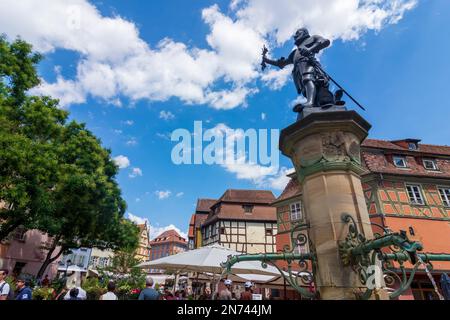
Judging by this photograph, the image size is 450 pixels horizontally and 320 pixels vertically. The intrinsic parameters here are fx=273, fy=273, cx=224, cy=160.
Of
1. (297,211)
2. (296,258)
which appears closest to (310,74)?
(296,258)

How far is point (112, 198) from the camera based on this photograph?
15773 millimetres

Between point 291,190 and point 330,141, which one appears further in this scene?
point 291,190

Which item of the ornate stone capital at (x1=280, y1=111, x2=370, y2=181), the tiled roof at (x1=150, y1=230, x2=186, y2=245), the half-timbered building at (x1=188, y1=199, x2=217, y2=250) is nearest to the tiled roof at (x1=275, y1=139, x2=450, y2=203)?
the ornate stone capital at (x1=280, y1=111, x2=370, y2=181)

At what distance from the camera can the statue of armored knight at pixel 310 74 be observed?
15.6ft

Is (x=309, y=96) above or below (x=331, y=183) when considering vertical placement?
above

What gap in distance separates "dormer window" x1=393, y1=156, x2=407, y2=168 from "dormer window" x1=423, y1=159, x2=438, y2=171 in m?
1.60

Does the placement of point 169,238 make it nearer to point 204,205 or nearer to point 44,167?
point 204,205

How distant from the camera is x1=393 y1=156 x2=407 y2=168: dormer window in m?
18.0

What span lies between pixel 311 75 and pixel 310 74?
26 millimetres

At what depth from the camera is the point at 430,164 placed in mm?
18594

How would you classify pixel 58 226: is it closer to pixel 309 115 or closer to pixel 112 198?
pixel 112 198

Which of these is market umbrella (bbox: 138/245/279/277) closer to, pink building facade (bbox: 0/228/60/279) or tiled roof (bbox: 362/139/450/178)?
tiled roof (bbox: 362/139/450/178)

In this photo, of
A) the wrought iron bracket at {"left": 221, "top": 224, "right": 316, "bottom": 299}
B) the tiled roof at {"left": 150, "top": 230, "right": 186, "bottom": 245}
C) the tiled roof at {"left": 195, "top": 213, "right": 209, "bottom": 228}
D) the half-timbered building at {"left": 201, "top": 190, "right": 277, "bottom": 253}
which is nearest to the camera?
the wrought iron bracket at {"left": 221, "top": 224, "right": 316, "bottom": 299}

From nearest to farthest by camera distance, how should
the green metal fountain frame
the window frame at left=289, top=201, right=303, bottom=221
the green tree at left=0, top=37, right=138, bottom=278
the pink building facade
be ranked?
the green metal fountain frame, the green tree at left=0, top=37, right=138, bottom=278, the pink building facade, the window frame at left=289, top=201, right=303, bottom=221
